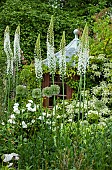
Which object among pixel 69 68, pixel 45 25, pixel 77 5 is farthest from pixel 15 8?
pixel 69 68

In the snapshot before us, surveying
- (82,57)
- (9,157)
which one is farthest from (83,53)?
(9,157)

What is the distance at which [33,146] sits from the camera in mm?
3256

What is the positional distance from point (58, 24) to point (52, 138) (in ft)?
34.4

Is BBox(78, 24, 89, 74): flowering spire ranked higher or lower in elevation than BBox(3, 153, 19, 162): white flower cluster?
higher

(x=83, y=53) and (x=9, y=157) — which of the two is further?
(x=83, y=53)

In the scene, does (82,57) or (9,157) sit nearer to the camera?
(9,157)

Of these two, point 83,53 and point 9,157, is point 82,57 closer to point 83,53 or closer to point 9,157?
point 83,53

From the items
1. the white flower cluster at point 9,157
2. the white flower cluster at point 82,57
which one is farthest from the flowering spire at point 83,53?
the white flower cluster at point 9,157

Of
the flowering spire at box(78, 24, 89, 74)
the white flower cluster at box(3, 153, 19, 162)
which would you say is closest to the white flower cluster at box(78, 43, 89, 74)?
the flowering spire at box(78, 24, 89, 74)

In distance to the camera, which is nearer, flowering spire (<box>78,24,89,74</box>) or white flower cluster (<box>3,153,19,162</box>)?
white flower cluster (<box>3,153,19,162</box>)

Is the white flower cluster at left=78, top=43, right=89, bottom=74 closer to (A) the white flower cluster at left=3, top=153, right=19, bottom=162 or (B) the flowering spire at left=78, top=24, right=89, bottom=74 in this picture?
(B) the flowering spire at left=78, top=24, right=89, bottom=74

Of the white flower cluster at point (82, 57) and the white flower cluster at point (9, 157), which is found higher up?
the white flower cluster at point (82, 57)

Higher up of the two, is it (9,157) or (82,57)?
(82,57)

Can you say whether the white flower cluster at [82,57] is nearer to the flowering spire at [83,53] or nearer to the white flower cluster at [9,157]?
the flowering spire at [83,53]
